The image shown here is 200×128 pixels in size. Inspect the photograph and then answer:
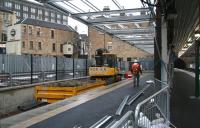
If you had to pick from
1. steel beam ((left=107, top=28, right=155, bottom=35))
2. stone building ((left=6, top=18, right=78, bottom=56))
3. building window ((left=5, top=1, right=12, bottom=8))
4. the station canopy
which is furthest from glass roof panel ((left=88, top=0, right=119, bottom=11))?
building window ((left=5, top=1, right=12, bottom=8))

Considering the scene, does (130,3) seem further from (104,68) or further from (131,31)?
(131,31)

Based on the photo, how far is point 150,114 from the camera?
7.40 m

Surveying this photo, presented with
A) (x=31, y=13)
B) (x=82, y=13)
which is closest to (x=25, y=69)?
(x=82, y=13)

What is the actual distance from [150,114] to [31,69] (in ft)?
→ 59.6

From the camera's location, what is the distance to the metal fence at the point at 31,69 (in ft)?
71.5

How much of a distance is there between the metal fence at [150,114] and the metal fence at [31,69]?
13885 mm

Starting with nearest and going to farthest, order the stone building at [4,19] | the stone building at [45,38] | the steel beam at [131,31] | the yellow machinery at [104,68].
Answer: the yellow machinery at [104,68] → the steel beam at [131,31] → the stone building at [4,19] → the stone building at [45,38]

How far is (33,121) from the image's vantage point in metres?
11.6

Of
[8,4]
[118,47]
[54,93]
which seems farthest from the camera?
[8,4]

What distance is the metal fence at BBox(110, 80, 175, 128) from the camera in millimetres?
5152

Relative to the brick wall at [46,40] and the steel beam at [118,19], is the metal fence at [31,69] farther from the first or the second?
the brick wall at [46,40]

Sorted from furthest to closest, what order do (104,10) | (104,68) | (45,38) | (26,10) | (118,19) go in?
(26,10) < (45,38) < (104,68) < (118,19) < (104,10)

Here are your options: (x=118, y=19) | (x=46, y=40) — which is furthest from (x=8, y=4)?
(x=118, y=19)

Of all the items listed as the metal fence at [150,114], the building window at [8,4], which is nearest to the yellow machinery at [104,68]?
the metal fence at [150,114]
